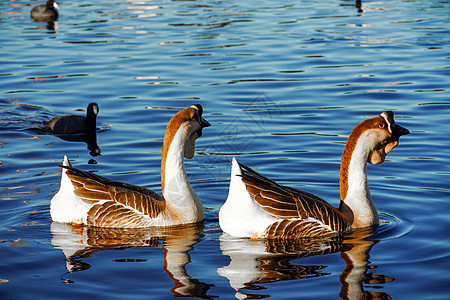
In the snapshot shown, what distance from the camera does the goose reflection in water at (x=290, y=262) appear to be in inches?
297

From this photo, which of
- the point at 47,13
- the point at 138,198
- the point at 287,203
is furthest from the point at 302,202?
the point at 47,13

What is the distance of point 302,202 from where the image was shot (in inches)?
357

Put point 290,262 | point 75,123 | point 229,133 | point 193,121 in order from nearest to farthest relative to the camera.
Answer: point 290,262, point 193,121, point 229,133, point 75,123

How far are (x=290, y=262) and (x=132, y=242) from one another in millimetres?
2107

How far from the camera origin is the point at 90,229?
968 centimetres

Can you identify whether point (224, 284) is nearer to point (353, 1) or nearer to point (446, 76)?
point (446, 76)

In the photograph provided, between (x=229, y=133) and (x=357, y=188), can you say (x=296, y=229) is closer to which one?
(x=357, y=188)

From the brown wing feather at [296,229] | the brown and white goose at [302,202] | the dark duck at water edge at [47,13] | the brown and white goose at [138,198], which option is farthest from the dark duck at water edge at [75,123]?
the dark duck at water edge at [47,13]

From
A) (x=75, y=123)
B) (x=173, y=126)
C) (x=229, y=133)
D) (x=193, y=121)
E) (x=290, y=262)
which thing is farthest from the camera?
(x=75, y=123)

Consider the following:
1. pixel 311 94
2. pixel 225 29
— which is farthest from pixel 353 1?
pixel 311 94

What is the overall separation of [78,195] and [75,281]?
2.03m

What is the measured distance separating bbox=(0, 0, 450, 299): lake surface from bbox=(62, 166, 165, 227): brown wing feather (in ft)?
0.74

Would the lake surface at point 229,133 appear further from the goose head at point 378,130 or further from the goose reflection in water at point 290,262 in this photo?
the goose head at point 378,130

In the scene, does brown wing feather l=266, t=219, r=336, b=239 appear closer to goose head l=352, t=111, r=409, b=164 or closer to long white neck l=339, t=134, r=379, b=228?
long white neck l=339, t=134, r=379, b=228
